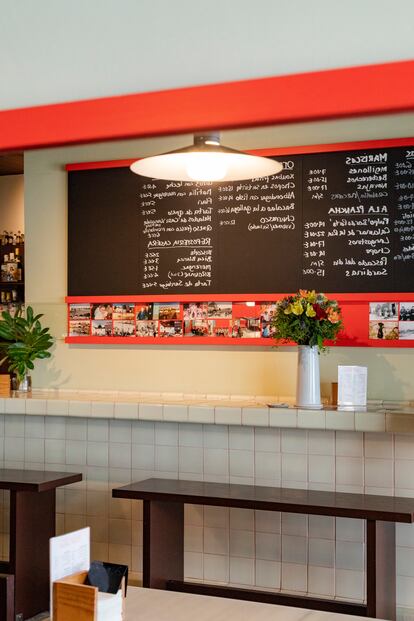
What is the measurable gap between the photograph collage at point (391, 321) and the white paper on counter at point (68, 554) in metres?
2.87

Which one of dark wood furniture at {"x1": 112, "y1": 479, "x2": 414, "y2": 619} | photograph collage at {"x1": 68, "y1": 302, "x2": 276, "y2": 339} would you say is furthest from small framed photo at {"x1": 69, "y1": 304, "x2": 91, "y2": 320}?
dark wood furniture at {"x1": 112, "y1": 479, "x2": 414, "y2": 619}

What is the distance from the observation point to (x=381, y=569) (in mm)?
3707

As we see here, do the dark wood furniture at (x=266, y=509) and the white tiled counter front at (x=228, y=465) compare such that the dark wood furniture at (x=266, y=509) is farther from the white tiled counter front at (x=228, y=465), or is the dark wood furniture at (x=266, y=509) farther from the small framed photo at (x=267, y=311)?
the small framed photo at (x=267, y=311)

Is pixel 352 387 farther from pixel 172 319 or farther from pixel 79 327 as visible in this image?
pixel 79 327

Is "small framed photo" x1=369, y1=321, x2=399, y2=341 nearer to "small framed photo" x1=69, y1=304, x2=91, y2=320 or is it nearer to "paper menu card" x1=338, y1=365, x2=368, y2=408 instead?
"paper menu card" x1=338, y1=365, x2=368, y2=408

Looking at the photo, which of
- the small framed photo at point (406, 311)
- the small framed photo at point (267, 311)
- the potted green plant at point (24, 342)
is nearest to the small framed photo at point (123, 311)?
the potted green plant at point (24, 342)

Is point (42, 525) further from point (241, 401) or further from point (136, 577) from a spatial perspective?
point (241, 401)

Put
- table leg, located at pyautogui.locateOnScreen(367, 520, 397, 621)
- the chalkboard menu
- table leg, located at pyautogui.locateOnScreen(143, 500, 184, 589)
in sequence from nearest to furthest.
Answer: table leg, located at pyautogui.locateOnScreen(367, 520, 397, 621) → table leg, located at pyautogui.locateOnScreen(143, 500, 184, 589) → the chalkboard menu

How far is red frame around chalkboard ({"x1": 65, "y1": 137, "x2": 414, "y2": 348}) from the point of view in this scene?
4598 millimetres

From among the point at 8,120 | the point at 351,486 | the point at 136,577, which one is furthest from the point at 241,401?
the point at 8,120

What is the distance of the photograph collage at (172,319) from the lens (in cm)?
493

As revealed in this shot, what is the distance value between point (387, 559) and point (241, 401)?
4.44 ft

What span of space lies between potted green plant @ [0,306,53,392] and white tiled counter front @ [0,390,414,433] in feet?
0.61

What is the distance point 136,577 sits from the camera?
4.78 metres
